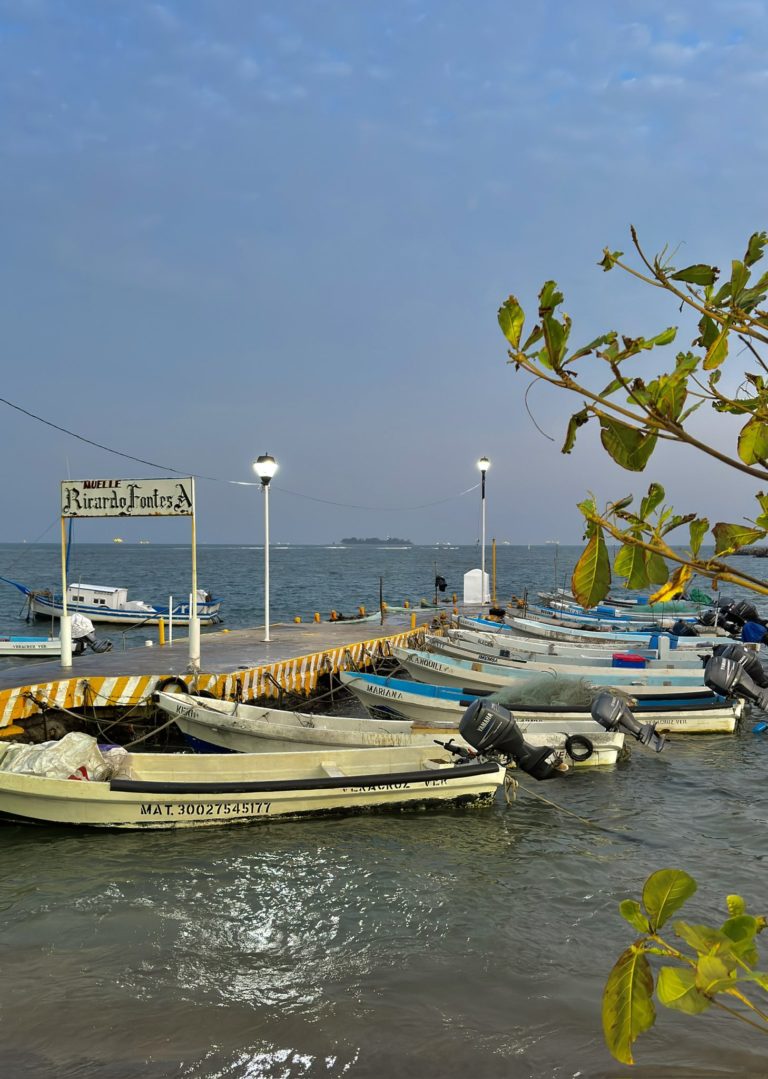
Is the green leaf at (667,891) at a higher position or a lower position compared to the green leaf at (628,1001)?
higher

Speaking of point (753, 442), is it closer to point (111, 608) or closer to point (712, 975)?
point (712, 975)

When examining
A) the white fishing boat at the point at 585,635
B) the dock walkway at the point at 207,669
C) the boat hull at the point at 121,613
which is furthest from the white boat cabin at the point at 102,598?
the white fishing boat at the point at 585,635

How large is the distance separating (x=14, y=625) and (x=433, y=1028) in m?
45.0

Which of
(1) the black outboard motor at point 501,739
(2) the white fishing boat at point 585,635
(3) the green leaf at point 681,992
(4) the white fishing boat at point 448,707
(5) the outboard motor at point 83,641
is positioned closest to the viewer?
(3) the green leaf at point 681,992

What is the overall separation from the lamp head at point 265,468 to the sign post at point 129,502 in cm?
306

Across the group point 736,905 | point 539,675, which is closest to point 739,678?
point 539,675

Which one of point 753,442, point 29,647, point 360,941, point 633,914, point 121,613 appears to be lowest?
point 360,941

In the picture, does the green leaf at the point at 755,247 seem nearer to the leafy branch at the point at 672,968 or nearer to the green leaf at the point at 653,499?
the green leaf at the point at 653,499

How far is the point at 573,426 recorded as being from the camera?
1.85 m

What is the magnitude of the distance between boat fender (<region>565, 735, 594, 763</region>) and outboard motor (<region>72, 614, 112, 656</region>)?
733 inches

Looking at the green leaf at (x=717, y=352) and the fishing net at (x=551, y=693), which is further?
the fishing net at (x=551, y=693)

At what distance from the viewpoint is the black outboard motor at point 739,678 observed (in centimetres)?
1202

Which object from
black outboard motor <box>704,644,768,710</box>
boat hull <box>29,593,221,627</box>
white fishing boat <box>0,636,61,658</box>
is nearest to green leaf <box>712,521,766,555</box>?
black outboard motor <box>704,644,768,710</box>

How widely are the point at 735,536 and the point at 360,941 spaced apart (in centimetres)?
655
